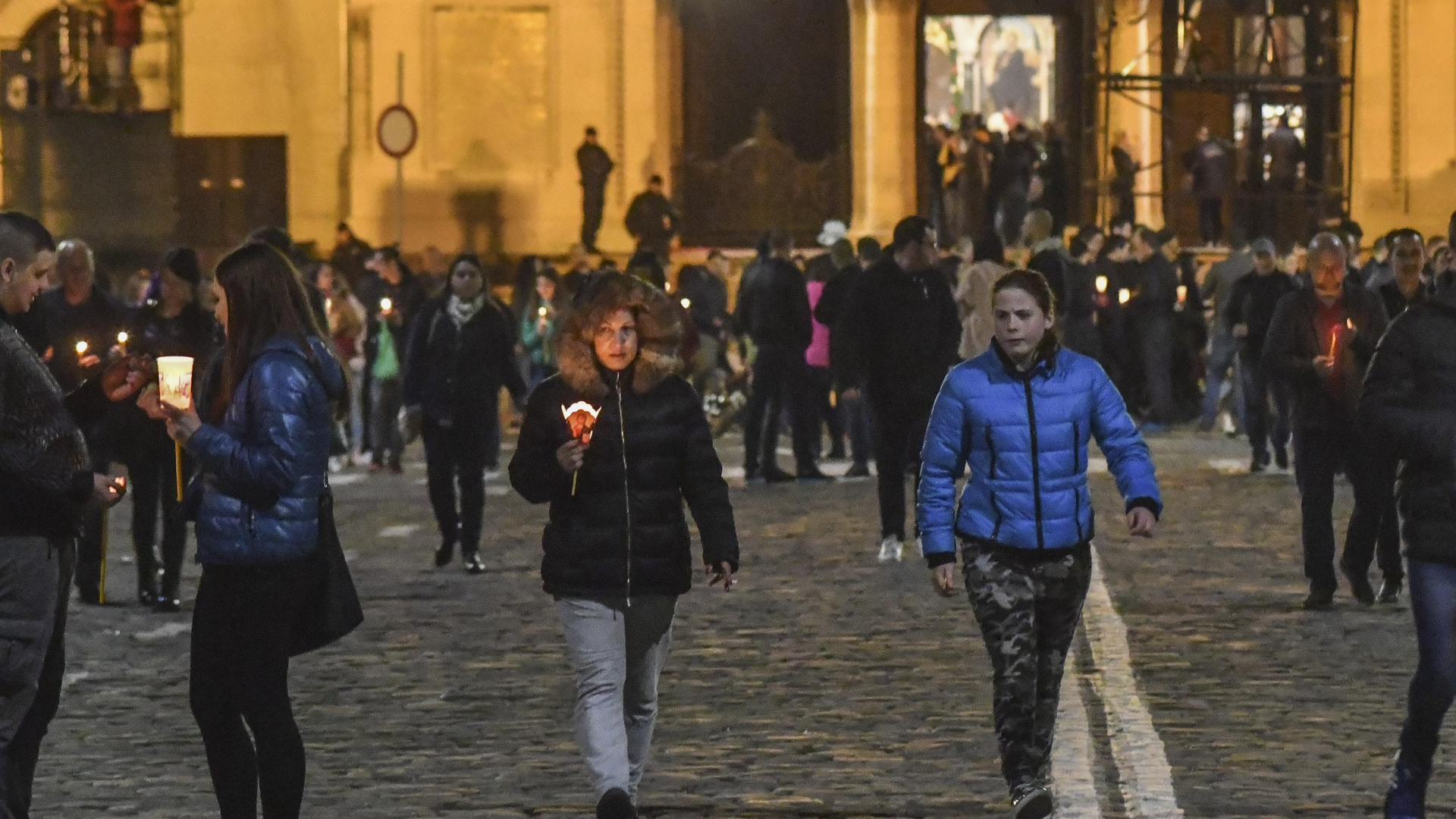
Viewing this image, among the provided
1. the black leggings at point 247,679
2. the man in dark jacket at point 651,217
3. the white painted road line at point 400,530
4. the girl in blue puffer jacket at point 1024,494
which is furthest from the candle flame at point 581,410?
the man in dark jacket at point 651,217

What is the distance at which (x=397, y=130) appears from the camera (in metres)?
30.8

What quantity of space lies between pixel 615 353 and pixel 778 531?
945 centimetres

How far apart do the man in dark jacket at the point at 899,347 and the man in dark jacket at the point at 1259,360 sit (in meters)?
4.34

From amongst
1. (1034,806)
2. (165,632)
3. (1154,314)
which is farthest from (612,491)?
(1154,314)

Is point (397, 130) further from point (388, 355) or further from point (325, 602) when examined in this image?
point (325, 602)

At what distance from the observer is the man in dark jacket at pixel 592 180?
33.1 meters

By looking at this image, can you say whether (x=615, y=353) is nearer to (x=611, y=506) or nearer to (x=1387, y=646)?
(x=611, y=506)

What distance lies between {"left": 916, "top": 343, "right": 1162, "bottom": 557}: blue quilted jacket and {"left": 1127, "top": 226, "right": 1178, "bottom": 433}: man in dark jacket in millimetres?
17779

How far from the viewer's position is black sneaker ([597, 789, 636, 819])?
7785 millimetres

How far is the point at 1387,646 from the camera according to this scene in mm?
12102

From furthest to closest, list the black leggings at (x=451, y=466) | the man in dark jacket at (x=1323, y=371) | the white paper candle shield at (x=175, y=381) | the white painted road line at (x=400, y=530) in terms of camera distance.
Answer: the white painted road line at (x=400, y=530), the black leggings at (x=451, y=466), the man in dark jacket at (x=1323, y=371), the white paper candle shield at (x=175, y=381)

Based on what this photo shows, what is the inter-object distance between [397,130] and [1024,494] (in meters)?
23.3

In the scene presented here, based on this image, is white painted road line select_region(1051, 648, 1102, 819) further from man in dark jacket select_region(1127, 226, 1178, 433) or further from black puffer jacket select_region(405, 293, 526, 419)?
man in dark jacket select_region(1127, 226, 1178, 433)

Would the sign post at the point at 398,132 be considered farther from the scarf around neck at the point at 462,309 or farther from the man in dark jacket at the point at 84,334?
the man in dark jacket at the point at 84,334
